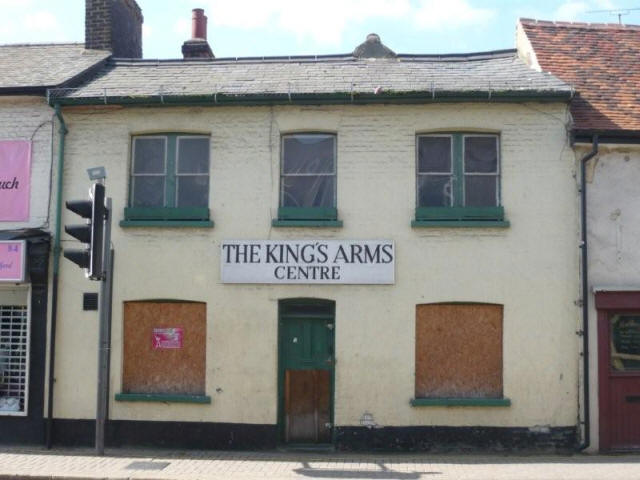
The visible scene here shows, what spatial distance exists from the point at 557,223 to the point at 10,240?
832 cm

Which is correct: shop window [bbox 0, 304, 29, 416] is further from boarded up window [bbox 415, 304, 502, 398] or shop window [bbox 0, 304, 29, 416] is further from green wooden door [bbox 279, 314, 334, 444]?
boarded up window [bbox 415, 304, 502, 398]

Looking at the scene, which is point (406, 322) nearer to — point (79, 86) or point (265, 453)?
point (265, 453)

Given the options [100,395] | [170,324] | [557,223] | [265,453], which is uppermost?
[557,223]

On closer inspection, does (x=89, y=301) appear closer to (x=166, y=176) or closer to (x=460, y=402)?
(x=166, y=176)

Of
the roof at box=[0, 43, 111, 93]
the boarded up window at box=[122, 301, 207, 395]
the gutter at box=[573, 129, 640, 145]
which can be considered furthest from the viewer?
the roof at box=[0, 43, 111, 93]

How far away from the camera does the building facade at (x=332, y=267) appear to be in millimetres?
10930

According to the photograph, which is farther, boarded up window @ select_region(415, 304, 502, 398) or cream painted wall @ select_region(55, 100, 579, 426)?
boarded up window @ select_region(415, 304, 502, 398)

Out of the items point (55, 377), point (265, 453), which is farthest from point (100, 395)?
point (265, 453)

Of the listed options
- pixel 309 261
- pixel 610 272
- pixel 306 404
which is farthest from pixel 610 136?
pixel 306 404

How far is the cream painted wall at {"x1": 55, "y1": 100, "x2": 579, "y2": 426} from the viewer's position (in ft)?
35.8

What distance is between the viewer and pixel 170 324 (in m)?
11.5

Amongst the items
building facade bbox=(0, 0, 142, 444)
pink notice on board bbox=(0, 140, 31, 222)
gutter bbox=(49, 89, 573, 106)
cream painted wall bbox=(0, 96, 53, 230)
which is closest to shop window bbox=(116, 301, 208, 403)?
building facade bbox=(0, 0, 142, 444)

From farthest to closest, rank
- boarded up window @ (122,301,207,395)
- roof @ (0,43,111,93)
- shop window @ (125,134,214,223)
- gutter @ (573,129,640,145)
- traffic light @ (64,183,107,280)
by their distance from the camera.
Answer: roof @ (0,43,111,93)
shop window @ (125,134,214,223)
boarded up window @ (122,301,207,395)
gutter @ (573,129,640,145)
traffic light @ (64,183,107,280)

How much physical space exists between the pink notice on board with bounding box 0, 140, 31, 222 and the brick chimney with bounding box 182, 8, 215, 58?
4.49 m
